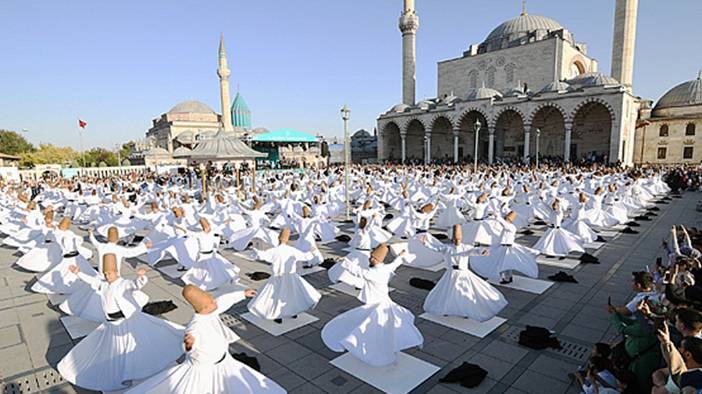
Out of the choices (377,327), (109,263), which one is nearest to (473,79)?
(377,327)

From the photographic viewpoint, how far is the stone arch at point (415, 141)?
6097 centimetres

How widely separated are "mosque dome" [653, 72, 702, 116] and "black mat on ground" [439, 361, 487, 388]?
55118 mm

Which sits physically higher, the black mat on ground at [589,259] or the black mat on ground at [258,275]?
the black mat on ground at [589,259]

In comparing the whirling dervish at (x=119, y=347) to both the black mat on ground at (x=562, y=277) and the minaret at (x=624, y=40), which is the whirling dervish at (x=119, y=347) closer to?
the black mat on ground at (x=562, y=277)

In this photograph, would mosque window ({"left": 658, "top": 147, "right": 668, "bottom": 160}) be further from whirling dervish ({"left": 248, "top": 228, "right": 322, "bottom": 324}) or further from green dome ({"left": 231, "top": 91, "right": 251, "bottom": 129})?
green dome ({"left": 231, "top": 91, "right": 251, "bottom": 129})

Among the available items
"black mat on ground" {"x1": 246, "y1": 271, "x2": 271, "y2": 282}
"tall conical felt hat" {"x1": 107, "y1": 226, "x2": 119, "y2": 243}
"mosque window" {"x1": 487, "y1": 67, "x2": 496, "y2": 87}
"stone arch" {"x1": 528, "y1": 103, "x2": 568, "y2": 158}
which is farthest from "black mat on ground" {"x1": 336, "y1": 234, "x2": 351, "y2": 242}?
"mosque window" {"x1": 487, "y1": 67, "x2": 496, "y2": 87}

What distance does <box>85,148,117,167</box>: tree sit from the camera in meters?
70.6

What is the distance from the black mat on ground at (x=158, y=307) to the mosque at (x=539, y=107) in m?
38.6

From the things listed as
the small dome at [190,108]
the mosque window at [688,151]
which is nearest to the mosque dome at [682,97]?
the mosque window at [688,151]

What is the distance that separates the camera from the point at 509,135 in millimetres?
52344

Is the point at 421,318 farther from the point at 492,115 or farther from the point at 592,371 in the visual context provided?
the point at 492,115

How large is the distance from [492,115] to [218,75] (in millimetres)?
34589

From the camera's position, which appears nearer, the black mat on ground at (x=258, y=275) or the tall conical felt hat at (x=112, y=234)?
the tall conical felt hat at (x=112, y=234)

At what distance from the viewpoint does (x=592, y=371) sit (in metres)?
3.84
